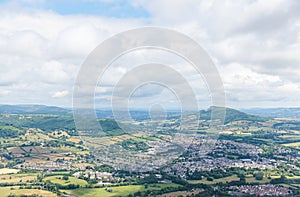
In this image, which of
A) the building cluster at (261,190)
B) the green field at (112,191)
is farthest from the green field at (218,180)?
the green field at (112,191)

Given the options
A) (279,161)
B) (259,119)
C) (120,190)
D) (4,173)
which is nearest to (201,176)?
(120,190)

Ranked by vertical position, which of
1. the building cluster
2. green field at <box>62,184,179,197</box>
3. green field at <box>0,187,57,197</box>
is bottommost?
green field at <box>0,187,57,197</box>

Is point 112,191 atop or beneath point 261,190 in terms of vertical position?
beneath

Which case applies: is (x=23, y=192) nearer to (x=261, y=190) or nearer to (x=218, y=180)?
(x=218, y=180)

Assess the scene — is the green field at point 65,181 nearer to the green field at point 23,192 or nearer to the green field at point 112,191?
the green field at point 112,191

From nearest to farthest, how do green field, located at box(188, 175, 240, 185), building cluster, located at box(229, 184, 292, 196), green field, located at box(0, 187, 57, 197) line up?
1. building cluster, located at box(229, 184, 292, 196)
2. green field, located at box(0, 187, 57, 197)
3. green field, located at box(188, 175, 240, 185)

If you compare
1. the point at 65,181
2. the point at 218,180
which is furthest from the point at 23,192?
the point at 218,180

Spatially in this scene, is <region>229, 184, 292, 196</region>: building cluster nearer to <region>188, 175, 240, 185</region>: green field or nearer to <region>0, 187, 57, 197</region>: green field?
<region>188, 175, 240, 185</region>: green field

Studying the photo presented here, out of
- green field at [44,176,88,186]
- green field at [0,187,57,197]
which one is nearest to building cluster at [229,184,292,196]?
green field at [44,176,88,186]

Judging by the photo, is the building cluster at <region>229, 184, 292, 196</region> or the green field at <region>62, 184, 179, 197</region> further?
the green field at <region>62, 184, 179, 197</region>

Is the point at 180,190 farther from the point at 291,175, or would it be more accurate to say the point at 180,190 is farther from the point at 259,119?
the point at 259,119

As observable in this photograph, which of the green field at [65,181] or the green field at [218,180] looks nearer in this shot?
the green field at [218,180]
